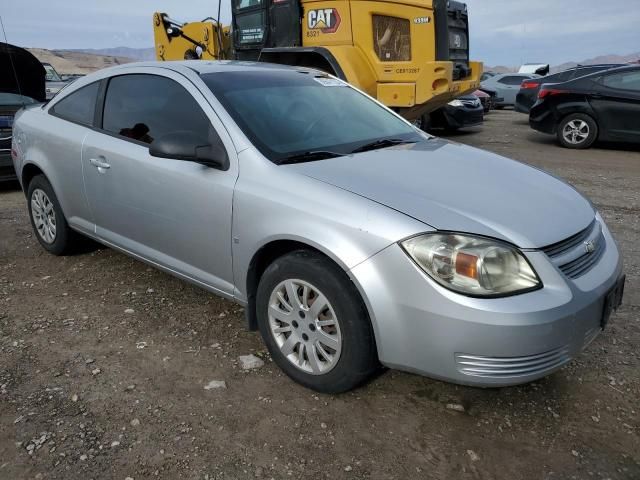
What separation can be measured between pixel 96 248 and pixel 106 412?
7.91 ft

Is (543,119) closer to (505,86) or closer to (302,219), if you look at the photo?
(302,219)

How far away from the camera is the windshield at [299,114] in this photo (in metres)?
2.94

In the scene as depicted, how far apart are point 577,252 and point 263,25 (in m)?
7.49

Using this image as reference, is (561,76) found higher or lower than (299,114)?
higher

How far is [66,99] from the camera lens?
4.18 metres

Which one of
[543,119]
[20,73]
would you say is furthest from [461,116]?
[20,73]

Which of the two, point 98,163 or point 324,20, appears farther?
point 324,20

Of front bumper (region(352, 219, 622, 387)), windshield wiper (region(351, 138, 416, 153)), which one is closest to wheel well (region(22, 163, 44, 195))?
windshield wiper (region(351, 138, 416, 153))

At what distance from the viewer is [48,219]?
14.5ft

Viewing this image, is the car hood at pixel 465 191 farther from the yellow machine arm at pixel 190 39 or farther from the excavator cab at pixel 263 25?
the yellow machine arm at pixel 190 39

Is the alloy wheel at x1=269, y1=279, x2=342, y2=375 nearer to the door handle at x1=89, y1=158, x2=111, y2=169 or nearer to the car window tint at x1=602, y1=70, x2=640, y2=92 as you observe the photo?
the door handle at x1=89, y1=158, x2=111, y2=169

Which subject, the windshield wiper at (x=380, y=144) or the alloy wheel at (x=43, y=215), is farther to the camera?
the alloy wheel at (x=43, y=215)

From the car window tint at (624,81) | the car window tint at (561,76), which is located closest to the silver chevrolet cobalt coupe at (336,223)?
the car window tint at (624,81)

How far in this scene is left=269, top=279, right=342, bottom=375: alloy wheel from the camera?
2.50m
